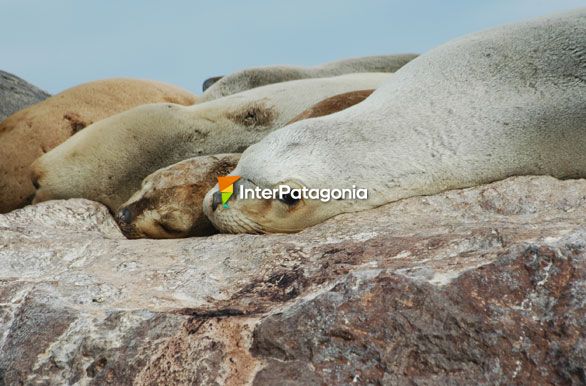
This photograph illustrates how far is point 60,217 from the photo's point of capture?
5465 mm

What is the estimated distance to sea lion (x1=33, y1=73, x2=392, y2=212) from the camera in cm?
629

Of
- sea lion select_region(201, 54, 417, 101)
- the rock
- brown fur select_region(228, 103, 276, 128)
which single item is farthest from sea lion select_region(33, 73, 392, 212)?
the rock

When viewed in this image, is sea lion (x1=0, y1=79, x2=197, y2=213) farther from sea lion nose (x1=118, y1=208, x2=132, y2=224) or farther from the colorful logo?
the colorful logo

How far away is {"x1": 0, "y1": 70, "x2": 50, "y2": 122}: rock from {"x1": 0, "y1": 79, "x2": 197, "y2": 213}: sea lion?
5.43ft

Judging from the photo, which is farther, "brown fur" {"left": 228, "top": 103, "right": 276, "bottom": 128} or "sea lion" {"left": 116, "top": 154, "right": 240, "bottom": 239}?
"brown fur" {"left": 228, "top": 103, "right": 276, "bottom": 128}

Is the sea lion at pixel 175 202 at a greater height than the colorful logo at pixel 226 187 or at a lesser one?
lesser

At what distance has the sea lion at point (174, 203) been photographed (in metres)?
5.00

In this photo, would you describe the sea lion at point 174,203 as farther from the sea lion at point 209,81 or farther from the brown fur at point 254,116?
the sea lion at point 209,81

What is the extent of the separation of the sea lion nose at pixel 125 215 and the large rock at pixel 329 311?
137cm

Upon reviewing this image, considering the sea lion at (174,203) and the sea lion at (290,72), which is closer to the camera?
the sea lion at (174,203)

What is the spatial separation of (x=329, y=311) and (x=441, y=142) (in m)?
1.86

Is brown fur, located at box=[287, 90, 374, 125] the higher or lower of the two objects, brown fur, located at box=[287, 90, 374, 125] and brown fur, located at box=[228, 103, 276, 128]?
the higher

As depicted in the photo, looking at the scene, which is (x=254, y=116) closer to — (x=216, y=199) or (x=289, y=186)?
(x=216, y=199)

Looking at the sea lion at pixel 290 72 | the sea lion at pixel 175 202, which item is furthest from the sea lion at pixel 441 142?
the sea lion at pixel 290 72
